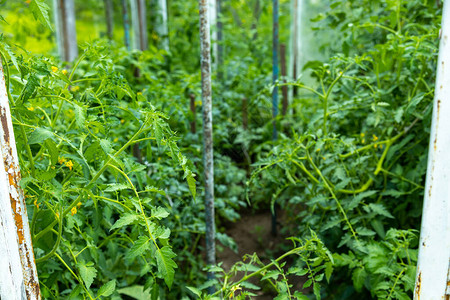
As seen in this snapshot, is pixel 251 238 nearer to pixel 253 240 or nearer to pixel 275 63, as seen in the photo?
pixel 253 240

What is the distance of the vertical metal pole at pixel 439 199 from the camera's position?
1342 mm

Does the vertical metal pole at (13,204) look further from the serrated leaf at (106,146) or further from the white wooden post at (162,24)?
the white wooden post at (162,24)

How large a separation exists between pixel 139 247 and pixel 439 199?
913mm

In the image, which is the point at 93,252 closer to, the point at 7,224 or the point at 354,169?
the point at 7,224

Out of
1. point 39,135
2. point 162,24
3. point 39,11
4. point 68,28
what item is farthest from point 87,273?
point 162,24

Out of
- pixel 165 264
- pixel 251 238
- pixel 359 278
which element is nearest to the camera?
pixel 165 264

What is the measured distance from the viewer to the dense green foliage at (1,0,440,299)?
146cm

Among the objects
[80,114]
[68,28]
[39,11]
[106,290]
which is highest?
[68,28]

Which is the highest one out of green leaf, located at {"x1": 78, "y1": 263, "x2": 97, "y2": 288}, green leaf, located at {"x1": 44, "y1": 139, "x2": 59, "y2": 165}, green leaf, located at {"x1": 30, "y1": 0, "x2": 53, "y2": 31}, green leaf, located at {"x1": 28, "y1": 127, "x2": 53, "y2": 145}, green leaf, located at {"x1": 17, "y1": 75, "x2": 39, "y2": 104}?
green leaf, located at {"x1": 30, "y1": 0, "x2": 53, "y2": 31}

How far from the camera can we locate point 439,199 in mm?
1383

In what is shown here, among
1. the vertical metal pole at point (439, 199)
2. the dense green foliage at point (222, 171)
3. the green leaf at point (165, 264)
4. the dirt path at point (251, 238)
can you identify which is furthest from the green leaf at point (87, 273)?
the dirt path at point (251, 238)

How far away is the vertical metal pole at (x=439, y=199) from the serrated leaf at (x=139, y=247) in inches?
33.5

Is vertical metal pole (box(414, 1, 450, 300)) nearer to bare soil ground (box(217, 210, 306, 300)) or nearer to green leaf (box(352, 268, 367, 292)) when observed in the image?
green leaf (box(352, 268, 367, 292))

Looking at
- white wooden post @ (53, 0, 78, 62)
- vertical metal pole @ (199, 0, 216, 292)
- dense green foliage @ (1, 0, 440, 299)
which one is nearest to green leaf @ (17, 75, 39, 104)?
dense green foliage @ (1, 0, 440, 299)
